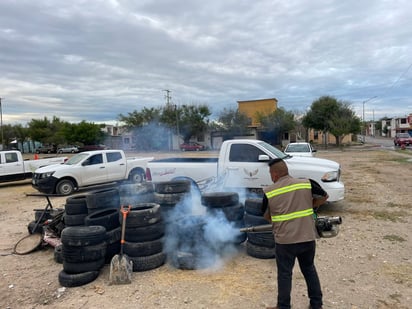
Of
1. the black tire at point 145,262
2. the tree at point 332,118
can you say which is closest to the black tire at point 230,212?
the black tire at point 145,262

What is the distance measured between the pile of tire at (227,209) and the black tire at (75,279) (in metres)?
2.14

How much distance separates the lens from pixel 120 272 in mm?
4453

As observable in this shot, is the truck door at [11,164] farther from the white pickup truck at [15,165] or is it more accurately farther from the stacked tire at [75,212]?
the stacked tire at [75,212]

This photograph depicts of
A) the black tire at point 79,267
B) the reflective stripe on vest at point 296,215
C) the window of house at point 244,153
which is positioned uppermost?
A: the window of house at point 244,153

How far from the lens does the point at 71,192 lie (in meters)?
12.5

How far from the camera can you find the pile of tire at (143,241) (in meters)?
4.82

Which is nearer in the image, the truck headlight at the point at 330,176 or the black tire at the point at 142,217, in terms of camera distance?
the black tire at the point at 142,217

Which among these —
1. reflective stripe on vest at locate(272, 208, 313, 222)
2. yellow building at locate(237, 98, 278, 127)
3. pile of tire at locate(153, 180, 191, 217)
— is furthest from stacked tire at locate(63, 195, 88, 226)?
yellow building at locate(237, 98, 278, 127)

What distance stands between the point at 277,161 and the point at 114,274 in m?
2.79

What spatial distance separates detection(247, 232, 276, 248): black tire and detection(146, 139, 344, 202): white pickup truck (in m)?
2.53

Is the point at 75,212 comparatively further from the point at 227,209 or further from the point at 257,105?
the point at 257,105

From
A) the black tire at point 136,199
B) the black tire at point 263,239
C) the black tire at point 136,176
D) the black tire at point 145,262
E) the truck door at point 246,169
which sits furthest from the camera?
the black tire at point 136,176

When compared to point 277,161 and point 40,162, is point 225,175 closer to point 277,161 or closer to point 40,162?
point 277,161

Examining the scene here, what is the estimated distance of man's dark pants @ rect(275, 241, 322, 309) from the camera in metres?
3.27
